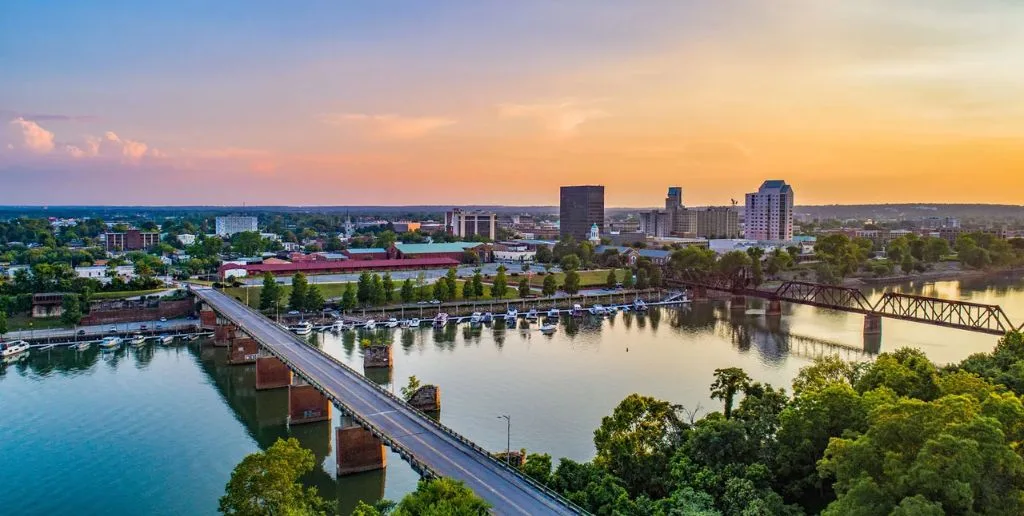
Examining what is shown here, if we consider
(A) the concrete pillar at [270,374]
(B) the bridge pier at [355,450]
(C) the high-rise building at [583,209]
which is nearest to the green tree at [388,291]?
(A) the concrete pillar at [270,374]

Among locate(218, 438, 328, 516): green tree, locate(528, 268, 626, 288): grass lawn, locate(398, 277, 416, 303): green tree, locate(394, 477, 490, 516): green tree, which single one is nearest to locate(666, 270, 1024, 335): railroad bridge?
locate(528, 268, 626, 288): grass lawn

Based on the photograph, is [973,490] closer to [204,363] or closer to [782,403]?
[782,403]

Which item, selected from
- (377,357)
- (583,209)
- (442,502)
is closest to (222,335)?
(377,357)

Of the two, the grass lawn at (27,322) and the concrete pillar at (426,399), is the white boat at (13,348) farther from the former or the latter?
the concrete pillar at (426,399)

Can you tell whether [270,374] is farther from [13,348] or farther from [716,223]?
[716,223]

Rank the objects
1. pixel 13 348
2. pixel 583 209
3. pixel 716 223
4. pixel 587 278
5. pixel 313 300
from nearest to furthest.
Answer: pixel 13 348 → pixel 313 300 → pixel 587 278 → pixel 583 209 → pixel 716 223

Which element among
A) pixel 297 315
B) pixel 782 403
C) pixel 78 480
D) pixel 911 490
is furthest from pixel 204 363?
pixel 911 490
